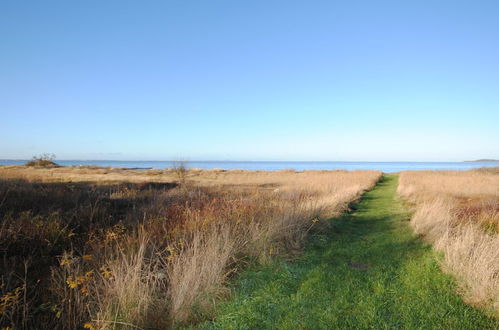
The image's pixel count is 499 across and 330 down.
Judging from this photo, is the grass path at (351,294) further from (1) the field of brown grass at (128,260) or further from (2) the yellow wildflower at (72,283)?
(2) the yellow wildflower at (72,283)

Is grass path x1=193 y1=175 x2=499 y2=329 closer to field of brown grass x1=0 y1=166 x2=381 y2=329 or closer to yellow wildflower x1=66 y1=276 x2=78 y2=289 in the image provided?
field of brown grass x1=0 y1=166 x2=381 y2=329

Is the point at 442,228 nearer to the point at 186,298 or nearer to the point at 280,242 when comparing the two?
the point at 280,242

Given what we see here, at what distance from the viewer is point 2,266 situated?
5.41 metres

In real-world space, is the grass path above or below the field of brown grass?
below

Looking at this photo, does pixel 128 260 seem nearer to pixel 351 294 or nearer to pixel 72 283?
pixel 72 283

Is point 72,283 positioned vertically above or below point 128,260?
above

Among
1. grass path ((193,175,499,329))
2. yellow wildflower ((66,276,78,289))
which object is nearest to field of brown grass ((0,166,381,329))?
yellow wildflower ((66,276,78,289))

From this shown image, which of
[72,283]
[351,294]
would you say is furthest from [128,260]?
[351,294]

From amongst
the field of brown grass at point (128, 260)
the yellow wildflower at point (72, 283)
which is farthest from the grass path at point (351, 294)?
the yellow wildflower at point (72, 283)

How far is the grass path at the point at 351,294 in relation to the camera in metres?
3.78

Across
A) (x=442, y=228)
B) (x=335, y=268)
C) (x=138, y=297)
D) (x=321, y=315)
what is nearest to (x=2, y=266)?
(x=138, y=297)

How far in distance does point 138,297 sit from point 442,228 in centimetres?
815

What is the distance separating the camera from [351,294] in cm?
457

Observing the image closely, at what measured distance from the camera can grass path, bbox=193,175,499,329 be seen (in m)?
3.78
